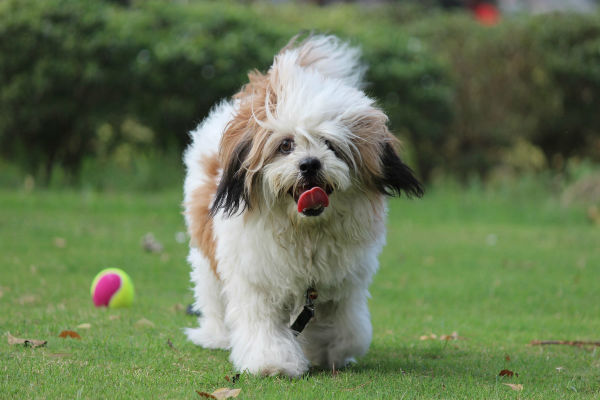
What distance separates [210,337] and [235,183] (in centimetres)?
128

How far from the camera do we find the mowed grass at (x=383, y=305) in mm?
4223

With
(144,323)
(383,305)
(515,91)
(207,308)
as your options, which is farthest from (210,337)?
(515,91)

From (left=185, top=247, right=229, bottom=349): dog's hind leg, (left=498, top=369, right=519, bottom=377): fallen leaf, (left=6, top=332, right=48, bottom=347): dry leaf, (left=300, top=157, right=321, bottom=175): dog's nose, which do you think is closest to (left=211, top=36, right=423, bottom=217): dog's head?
(left=300, top=157, right=321, bottom=175): dog's nose

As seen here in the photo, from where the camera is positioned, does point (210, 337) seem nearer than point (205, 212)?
No

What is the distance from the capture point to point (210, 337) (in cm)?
529

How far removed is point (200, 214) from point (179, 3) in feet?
29.2

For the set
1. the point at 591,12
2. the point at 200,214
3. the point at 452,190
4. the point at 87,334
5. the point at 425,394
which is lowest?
the point at 452,190

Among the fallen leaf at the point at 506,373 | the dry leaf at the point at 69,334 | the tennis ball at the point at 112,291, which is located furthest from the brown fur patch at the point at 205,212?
the fallen leaf at the point at 506,373

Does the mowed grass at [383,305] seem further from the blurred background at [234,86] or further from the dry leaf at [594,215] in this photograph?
the blurred background at [234,86]

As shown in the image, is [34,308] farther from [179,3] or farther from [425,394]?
[179,3]

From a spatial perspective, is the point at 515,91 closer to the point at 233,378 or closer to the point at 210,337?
the point at 210,337

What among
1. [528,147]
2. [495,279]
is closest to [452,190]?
[528,147]

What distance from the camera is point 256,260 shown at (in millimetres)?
4508

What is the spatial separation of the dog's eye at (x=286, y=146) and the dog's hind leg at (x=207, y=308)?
46.7 inches
